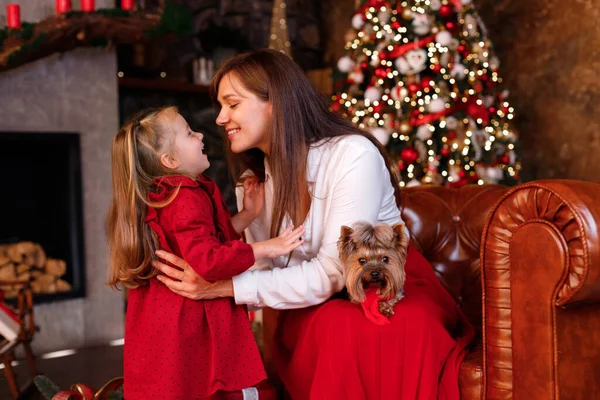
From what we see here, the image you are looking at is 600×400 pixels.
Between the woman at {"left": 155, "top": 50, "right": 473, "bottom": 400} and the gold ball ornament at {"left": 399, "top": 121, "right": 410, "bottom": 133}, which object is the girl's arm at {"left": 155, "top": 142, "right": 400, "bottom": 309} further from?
the gold ball ornament at {"left": 399, "top": 121, "right": 410, "bottom": 133}

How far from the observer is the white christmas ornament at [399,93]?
170 inches

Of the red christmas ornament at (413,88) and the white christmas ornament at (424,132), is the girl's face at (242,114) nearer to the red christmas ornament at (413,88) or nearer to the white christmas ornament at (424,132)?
the white christmas ornament at (424,132)

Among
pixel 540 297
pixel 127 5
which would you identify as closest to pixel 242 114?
pixel 540 297

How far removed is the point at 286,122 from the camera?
6.31 ft

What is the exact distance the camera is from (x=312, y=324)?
1.77m

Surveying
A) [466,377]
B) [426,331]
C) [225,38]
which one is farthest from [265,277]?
[225,38]

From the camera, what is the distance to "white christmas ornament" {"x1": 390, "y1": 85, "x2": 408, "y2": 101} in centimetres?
432

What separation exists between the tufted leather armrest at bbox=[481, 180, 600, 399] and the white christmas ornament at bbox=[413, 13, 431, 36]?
2850 mm

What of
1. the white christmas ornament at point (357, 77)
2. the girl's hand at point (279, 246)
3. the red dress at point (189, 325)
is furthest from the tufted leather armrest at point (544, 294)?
the white christmas ornament at point (357, 77)

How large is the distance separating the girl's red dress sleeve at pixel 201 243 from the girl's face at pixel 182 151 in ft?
0.47

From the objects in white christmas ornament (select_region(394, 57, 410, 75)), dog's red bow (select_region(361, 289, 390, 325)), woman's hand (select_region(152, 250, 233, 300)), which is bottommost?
dog's red bow (select_region(361, 289, 390, 325))

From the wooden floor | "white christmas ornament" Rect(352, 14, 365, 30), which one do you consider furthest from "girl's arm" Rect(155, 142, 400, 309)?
"white christmas ornament" Rect(352, 14, 365, 30)

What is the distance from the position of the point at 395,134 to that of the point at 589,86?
1445 mm

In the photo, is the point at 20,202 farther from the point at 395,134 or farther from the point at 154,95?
the point at 395,134
